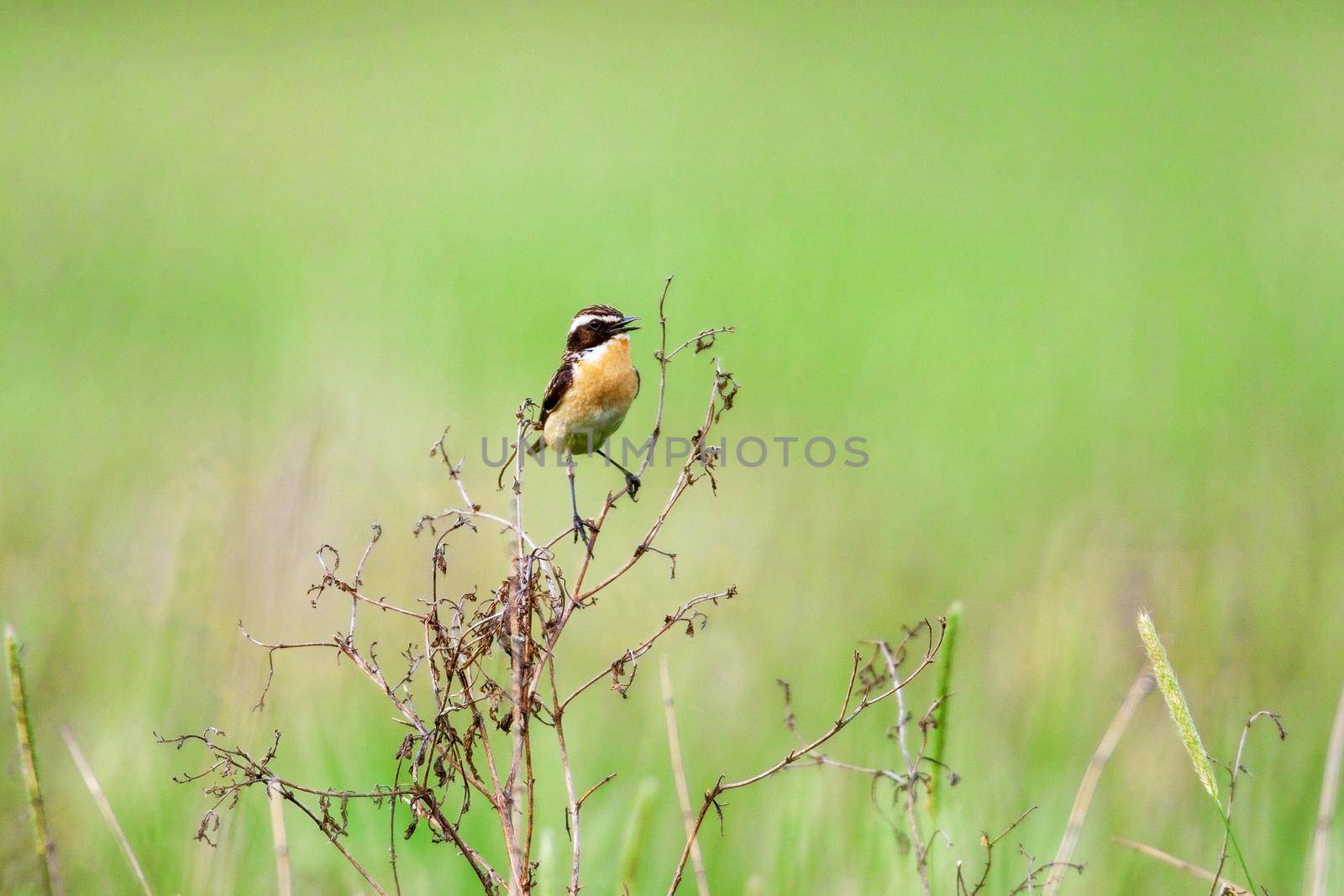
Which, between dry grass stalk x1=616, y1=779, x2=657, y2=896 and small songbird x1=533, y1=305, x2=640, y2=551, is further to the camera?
small songbird x1=533, y1=305, x2=640, y2=551

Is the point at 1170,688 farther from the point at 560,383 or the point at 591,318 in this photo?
the point at 560,383

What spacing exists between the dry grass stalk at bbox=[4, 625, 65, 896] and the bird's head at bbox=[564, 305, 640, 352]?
212cm

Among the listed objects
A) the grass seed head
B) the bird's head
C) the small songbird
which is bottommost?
the grass seed head

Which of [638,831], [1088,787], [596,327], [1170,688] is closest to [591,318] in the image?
[596,327]

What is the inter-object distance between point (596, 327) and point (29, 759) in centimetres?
227

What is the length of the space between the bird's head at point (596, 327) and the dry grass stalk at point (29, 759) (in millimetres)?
2122

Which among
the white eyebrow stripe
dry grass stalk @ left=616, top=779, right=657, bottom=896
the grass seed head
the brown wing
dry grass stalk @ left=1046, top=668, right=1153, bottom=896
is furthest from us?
the brown wing

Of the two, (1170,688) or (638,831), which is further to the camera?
(638,831)

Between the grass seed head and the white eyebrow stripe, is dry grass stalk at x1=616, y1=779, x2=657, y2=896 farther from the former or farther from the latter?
the white eyebrow stripe

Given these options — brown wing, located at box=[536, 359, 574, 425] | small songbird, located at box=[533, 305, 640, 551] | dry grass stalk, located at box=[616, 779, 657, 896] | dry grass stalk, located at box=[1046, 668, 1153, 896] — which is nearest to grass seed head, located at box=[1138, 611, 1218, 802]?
dry grass stalk, located at box=[1046, 668, 1153, 896]

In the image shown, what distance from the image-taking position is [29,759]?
2.43 m

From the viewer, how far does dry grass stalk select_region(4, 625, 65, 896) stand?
234 centimetres

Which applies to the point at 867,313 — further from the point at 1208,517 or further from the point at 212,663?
the point at 212,663

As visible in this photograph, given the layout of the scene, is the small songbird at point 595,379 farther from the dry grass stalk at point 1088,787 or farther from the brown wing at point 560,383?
the dry grass stalk at point 1088,787
